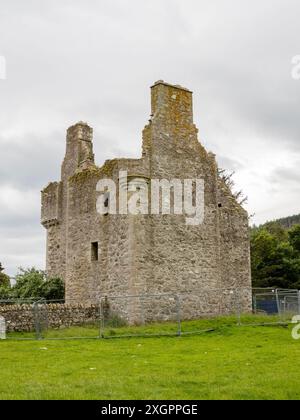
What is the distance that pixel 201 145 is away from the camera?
2947 centimetres

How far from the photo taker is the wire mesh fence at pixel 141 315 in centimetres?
2272

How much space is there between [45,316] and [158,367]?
10522 mm

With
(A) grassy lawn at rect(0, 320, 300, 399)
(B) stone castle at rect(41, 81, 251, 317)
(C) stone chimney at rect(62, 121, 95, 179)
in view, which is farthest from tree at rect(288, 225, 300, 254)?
(A) grassy lawn at rect(0, 320, 300, 399)

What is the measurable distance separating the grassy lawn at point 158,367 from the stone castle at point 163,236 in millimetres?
5082

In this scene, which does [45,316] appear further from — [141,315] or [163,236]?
[163,236]

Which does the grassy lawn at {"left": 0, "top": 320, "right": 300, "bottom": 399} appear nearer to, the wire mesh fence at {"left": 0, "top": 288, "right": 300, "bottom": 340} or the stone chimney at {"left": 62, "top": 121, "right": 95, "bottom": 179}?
the wire mesh fence at {"left": 0, "top": 288, "right": 300, "bottom": 340}

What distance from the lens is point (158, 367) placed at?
46.7 feet

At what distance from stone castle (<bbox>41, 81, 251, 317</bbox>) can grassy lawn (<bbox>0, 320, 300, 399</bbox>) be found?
508cm

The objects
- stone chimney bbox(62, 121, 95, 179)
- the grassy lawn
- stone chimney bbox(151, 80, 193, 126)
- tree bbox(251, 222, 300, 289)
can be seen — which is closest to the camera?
the grassy lawn

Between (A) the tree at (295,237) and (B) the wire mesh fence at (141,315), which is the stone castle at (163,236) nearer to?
(B) the wire mesh fence at (141,315)

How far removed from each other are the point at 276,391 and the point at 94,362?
5955 mm

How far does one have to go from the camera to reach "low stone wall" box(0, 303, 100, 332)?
77.3 feet

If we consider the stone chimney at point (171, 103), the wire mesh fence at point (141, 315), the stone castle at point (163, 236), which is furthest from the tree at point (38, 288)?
the stone chimney at point (171, 103)

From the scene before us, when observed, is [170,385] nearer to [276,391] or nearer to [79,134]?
[276,391]
